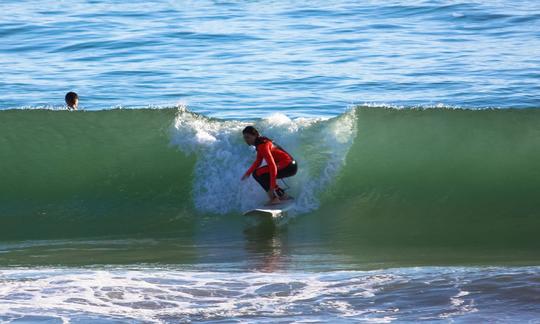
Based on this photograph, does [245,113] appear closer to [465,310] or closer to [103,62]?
[103,62]

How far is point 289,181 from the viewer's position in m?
12.3

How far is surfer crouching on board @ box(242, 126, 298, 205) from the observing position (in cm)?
1134

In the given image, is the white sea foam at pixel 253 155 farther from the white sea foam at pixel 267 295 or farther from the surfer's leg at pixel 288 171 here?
the white sea foam at pixel 267 295

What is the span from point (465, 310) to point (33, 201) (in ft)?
23.3

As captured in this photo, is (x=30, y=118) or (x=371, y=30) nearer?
(x=30, y=118)

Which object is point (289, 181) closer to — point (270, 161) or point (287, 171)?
point (287, 171)

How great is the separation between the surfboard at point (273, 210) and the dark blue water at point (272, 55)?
4.40m

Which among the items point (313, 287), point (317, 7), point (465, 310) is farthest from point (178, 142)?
point (317, 7)

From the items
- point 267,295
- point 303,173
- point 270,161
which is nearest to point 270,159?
point 270,161

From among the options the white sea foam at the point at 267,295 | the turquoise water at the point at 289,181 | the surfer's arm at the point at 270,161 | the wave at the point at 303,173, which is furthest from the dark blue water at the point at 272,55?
the white sea foam at the point at 267,295

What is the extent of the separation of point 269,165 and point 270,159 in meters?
0.07

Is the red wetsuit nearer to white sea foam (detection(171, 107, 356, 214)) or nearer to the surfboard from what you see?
the surfboard

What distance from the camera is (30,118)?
14.7m

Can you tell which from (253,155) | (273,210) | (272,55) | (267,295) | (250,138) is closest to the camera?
(267,295)
